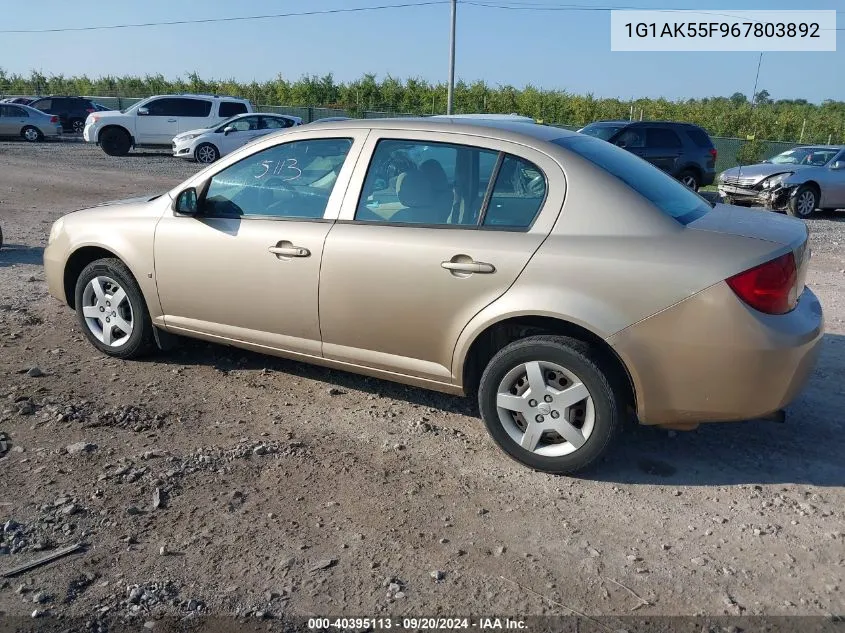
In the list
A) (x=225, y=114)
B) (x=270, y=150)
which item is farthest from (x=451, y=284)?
(x=225, y=114)

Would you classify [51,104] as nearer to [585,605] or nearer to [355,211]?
[355,211]

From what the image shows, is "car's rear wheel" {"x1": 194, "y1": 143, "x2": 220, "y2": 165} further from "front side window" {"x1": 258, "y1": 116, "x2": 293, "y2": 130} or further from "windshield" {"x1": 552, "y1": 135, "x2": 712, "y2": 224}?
"windshield" {"x1": 552, "y1": 135, "x2": 712, "y2": 224}

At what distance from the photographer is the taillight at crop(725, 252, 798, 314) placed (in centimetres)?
336

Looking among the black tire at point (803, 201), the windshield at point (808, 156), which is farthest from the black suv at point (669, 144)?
the black tire at point (803, 201)

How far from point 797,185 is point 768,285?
497 inches

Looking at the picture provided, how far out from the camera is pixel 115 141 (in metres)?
25.0

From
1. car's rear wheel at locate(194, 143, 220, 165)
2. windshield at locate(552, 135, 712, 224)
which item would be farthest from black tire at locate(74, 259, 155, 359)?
car's rear wheel at locate(194, 143, 220, 165)

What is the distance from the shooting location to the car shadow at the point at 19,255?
8.38 metres

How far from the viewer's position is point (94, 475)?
12.1ft

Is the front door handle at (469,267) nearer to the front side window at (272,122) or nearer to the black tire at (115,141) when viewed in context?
the front side window at (272,122)

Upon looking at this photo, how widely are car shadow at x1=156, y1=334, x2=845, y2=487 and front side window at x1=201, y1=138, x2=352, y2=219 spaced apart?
3.89ft

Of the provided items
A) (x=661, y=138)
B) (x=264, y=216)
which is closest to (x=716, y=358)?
(x=264, y=216)

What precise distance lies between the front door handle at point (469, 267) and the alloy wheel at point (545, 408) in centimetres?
51

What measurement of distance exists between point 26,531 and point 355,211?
7.42 feet
